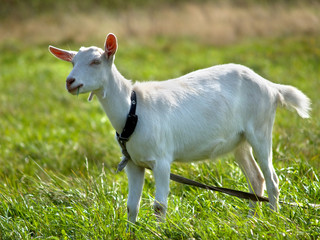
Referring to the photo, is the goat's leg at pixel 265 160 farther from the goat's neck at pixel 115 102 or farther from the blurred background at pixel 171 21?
the blurred background at pixel 171 21

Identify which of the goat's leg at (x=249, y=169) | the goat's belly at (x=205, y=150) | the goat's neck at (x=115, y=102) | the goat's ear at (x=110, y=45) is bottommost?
the goat's leg at (x=249, y=169)

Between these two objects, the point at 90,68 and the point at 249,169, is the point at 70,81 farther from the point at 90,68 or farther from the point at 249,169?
the point at 249,169

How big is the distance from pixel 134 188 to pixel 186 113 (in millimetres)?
755

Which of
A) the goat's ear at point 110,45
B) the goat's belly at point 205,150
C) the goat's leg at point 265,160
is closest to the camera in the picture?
the goat's ear at point 110,45

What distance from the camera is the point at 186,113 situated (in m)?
4.13

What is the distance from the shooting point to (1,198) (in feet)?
14.5

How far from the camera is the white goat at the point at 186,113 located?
12.5 ft

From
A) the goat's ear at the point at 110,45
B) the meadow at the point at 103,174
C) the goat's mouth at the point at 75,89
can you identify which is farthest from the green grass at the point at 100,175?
the goat's ear at the point at 110,45

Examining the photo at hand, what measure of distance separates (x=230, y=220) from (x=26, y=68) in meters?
11.2

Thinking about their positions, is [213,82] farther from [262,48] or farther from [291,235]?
[262,48]

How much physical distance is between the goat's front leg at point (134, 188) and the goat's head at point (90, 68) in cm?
75

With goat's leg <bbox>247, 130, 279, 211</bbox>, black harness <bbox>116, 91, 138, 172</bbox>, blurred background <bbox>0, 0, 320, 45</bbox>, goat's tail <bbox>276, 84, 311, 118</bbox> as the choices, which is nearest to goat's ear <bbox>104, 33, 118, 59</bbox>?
black harness <bbox>116, 91, 138, 172</bbox>

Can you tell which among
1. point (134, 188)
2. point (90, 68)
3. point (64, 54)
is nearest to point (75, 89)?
point (90, 68)

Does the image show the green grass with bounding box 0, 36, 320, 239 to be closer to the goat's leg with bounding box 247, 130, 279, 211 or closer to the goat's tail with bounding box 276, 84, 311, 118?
the goat's leg with bounding box 247, 130, 279, 211
